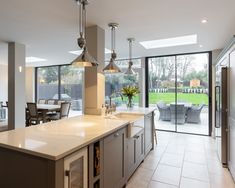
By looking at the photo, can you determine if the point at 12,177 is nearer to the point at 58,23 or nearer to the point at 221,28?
the point at 58,23

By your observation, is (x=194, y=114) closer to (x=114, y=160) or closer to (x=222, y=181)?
(x=222, y=181)

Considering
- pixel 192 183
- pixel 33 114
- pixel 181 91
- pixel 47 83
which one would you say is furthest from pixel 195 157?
pixel 47 83

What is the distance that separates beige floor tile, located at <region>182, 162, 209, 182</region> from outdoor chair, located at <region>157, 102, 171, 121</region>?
287cm

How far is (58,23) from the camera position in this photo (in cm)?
325

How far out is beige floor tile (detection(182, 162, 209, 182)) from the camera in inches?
115

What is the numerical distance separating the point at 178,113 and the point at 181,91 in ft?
2.42

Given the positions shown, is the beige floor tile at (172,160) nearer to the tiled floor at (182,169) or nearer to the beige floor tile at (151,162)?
the tiled floor at (182,169)

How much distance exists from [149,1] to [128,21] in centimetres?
74

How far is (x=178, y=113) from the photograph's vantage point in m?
6.04

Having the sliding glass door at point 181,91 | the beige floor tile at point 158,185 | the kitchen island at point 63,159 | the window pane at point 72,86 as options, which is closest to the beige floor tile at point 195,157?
the beige floor tile at point 158,185


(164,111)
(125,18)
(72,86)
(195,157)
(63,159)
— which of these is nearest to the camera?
(63,159)

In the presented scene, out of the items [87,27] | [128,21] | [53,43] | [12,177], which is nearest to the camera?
[12,177]

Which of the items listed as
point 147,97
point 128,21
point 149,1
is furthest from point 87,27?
point 147,97

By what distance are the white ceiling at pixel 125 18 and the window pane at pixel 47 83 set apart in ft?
15.1
